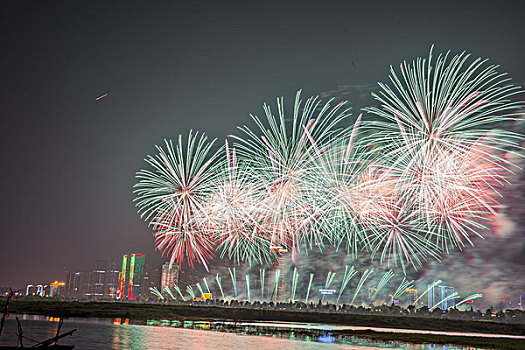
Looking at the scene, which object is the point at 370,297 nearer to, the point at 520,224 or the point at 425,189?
the point at 520,224

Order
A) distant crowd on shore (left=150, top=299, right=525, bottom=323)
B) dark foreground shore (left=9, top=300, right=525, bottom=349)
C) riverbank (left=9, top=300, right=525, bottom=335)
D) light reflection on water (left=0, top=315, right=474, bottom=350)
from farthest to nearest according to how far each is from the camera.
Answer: distant crowd on shore (left=150, top=299, right=525, bottom=323) < riverbank (left=9, top=300, right=525, bottom=335) < dark foreground shore (left=9, top=300, right=525, bottom=349) < light reflection on water (left=0, top=315, right=474, bottom=350)

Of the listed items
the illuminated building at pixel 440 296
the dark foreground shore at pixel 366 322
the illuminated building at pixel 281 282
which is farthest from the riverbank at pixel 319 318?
the illuminated building at pixel 281 282

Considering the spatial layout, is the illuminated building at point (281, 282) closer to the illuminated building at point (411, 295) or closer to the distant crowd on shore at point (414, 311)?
the distant crowd on shore at point (414, 311)

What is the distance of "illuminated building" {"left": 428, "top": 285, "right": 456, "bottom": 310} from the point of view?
94.4 metres

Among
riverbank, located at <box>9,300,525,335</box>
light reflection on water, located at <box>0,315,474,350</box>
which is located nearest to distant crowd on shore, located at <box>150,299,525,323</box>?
riverbank, located at <box>9,300,525,335</box>

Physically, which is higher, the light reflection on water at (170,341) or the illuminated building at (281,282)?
the illuminated building at (281,282)

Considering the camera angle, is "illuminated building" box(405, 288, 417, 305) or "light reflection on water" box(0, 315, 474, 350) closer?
"light reflection on water" box(0, 315, 474, 350)

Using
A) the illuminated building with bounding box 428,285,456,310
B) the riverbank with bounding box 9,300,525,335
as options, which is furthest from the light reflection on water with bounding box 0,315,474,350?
the illuminated building with bounding box 428,285,456,310

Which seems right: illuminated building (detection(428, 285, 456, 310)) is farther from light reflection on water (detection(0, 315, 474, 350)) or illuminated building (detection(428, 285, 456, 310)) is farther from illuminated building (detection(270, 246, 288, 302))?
light reflection on water (detection(0, 315, 474, 350))

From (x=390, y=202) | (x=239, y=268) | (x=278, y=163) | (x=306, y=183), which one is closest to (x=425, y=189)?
(x=390, y=202)

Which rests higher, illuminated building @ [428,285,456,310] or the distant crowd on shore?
illuminated building @ [428,285,456,310]

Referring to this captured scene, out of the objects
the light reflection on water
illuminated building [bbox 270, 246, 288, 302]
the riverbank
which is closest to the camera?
the light reflection on water

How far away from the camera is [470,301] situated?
92.0 m

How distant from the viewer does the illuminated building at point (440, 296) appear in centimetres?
9438
